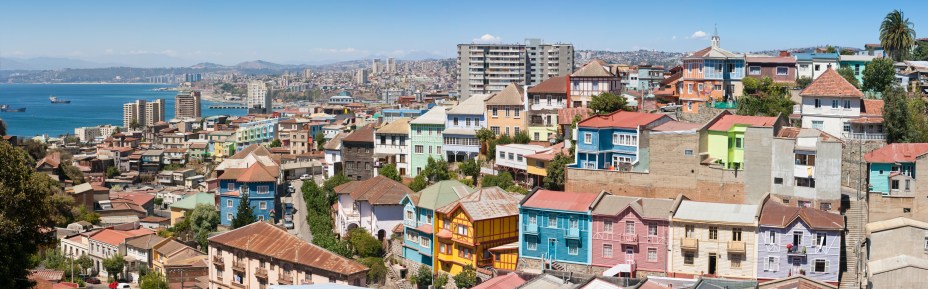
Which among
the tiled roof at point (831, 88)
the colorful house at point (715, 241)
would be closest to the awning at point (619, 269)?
the colorful house at point (715, 241)

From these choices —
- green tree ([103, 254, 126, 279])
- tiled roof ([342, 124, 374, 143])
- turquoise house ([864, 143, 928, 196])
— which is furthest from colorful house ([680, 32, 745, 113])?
green tree ([103, 254, 126, 279])

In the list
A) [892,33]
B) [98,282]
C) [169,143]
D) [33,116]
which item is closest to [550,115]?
[892,33]

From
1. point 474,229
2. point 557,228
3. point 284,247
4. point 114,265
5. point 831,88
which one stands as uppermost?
point 831,88

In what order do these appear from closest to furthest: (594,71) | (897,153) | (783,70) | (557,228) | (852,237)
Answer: (852,237), (897,153), (557,228), (783,70), (594,71)

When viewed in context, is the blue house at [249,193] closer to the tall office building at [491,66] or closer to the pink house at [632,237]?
the pink house at [632,237]

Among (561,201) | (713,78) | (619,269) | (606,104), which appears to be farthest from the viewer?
(713,78)

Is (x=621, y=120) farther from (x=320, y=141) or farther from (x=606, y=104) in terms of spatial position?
(x=320, y=141)

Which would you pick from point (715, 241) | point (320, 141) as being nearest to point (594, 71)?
point (715, 241)

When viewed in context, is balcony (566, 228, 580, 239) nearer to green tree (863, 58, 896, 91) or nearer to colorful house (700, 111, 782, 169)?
colorful house (700, 111, 782, 169)
